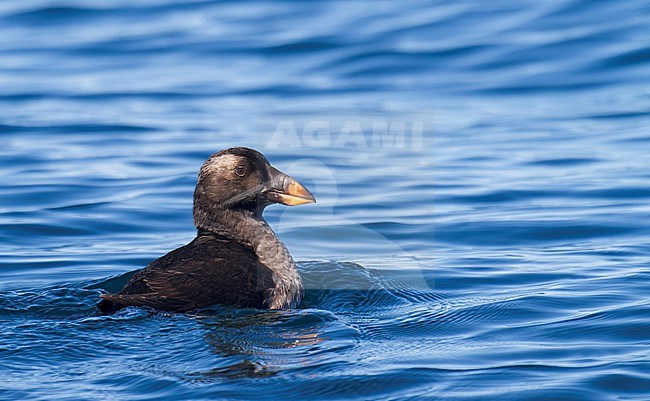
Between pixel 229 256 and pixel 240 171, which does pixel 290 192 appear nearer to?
pixel 240 171

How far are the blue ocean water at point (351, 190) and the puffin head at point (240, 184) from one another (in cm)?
66

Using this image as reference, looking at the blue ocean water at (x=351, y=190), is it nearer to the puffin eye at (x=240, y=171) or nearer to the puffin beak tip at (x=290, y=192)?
the puffin beak tip at (x=290, y=192)

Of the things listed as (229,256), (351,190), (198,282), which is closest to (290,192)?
(229,256)

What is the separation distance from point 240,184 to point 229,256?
63cm

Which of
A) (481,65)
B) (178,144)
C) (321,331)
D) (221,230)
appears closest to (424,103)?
(481,65)

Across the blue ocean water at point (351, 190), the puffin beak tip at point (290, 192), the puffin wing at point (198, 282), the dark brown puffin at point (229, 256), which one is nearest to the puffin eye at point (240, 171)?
the dark brown puffin at point (229, 256)

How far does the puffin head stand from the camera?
6.82 metres

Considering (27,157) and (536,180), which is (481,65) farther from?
(27,157)

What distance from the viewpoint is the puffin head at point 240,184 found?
22.4 feet

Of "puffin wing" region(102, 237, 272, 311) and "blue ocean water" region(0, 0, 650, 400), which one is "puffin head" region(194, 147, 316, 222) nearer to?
"puffin wing" region(102, 237, 272, 311)

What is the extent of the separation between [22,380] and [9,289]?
2.17 m

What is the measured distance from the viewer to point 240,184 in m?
6.84

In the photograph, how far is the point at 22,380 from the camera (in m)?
5.14

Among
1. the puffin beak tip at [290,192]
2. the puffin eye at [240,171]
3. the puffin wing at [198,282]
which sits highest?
the puffin eye at [240,171]
